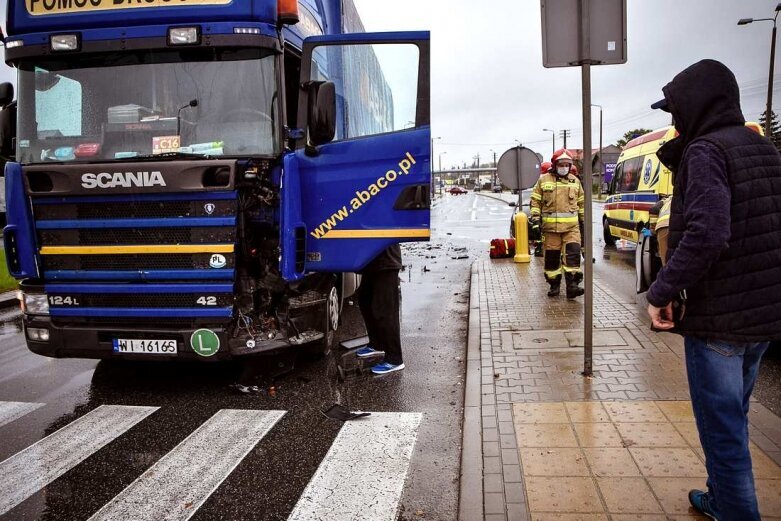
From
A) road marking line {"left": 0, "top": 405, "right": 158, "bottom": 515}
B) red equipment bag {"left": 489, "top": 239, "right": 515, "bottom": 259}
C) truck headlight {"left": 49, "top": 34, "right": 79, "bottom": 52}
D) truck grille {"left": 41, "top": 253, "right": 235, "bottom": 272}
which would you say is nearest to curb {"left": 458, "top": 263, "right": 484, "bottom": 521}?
truck grille {"left": 41, "top": 253, "right": 235, "bottom": 272}

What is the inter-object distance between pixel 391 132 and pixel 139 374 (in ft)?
11.3

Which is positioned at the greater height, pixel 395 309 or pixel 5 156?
pixel 5 156

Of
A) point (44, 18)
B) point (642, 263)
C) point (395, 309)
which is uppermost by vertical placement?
point (44, 18)

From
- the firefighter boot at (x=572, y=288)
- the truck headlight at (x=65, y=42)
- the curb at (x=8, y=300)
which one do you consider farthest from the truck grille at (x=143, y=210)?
the curb at (x=8, y=300)

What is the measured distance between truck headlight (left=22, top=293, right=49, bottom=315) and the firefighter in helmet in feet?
21.2

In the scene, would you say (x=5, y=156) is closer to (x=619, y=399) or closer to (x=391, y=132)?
(x=391, y=132)

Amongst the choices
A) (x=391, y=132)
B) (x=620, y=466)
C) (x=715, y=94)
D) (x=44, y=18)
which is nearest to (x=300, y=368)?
(x=391, y=132)

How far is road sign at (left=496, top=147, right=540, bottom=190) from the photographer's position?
12180 millimetres

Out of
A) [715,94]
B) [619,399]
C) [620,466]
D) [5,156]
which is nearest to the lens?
[715,94]

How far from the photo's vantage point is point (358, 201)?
5262mm

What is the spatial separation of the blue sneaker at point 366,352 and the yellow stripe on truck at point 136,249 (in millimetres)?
1832

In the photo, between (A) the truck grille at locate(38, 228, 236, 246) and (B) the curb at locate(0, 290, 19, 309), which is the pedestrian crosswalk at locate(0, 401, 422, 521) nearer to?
(A) the truck grille at locate(38, 228, 236, 246)

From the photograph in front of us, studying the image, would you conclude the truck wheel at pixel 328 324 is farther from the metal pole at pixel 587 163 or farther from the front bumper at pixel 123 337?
the metal pole at pixel 587 163

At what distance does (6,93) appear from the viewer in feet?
17.4
